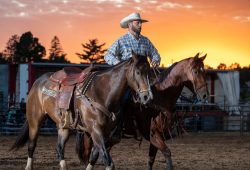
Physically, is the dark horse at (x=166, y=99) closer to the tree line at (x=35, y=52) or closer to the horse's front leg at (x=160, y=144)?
the horse's front leg at (x=160, y=144)

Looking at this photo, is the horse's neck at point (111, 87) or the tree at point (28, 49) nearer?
the horse's neck at point (111, 87)

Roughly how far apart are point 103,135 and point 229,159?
4.91 metres

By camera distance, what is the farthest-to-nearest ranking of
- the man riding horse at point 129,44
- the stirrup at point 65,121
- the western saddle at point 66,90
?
1. the man riding horse at point 129,44
2. the stirrup at point 65,121
3. the western saddle at point 66,90

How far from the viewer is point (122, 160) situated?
10789 millimetres

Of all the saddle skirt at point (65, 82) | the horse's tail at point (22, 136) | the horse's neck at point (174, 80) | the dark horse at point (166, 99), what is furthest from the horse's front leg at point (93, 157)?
the horse's tail at point (22, 136)

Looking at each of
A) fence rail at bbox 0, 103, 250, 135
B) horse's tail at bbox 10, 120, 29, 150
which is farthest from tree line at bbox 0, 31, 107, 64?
horse's tail at bbox 10, 120, 29, 150

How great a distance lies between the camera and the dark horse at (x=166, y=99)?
770 centimetres

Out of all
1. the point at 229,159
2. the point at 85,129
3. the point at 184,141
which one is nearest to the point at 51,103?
the point at 85,129

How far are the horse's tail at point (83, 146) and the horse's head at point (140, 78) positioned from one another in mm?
1538

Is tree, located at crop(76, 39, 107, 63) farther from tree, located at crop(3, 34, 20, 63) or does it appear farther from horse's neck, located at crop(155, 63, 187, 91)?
horse's neck, located at crop(155, 63, 187, 91)

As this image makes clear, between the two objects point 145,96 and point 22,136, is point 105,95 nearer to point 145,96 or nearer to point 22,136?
point 145,96

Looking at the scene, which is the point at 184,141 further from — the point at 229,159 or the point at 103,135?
the point at 103,135

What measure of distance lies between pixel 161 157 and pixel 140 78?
498 cm

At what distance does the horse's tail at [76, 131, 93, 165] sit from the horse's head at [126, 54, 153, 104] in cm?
154
